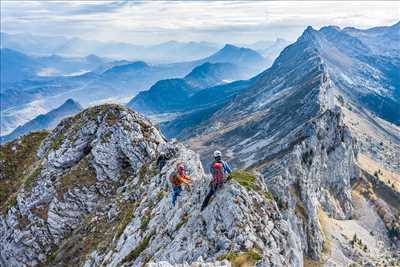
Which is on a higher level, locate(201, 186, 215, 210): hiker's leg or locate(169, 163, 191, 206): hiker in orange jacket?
locate(201, 186, 215, 210): hiker's leg

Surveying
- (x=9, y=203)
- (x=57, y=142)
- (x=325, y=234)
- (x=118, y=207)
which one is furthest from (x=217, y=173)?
(x=325, y=234)

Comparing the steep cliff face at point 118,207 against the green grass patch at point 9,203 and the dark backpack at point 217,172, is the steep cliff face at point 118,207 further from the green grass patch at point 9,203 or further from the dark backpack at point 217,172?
the dark backpack at point 217,172

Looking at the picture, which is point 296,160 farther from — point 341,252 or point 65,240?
point 65,240

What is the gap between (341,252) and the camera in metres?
175

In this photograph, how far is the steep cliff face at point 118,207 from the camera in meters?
40.7

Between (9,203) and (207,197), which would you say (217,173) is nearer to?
(207,197)

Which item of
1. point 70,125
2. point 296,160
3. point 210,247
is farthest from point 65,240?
point 296,160

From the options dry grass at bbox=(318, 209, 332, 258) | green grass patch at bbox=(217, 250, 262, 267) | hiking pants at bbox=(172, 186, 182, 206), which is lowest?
dry grass at bbox=(318, 209, 332, 258)

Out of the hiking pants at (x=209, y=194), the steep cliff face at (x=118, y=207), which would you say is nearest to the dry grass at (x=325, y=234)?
the steep cliff face at (x=118, y=207)

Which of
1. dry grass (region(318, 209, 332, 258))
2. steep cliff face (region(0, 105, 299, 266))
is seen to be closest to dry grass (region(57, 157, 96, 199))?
steep cliff face (region(0, 105, 299, 266))

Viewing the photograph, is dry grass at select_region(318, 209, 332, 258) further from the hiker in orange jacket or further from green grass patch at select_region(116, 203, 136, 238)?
the hiker in orange jacket

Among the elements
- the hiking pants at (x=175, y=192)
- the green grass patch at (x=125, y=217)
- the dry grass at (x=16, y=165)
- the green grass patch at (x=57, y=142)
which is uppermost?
the hiking pants at (x=175, y=192)

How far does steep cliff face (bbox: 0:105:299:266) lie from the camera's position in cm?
4072

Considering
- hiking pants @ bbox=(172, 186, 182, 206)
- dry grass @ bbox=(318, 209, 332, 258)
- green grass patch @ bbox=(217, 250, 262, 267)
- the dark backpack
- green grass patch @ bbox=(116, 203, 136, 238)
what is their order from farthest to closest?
1. dry grass @ bbox=(318, 209, 332, 258)
2. green grass patch @ bbox=(116, 203, 136, 238)
3. hiking pants @ bbox=(172, 186, 182, 206)
4. the dark backpack
5. green grass patch @ bbox=(217, 250, 262, 267)
